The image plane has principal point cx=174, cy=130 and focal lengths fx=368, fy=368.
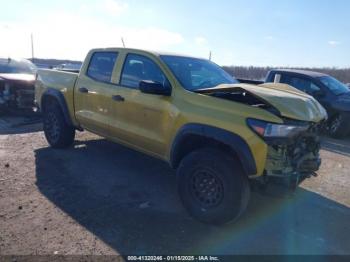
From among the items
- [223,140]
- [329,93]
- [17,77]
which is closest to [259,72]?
[329,93]

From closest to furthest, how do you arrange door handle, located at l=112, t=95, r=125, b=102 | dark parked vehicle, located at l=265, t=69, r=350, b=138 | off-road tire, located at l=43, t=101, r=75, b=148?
door handle, located at l=112, t=95, r=125, b=102 < off-road tire, located at l=43, t=101, r=75, b=148 < dark parked vehicle, located at l=265, t=69, r=350, b=138

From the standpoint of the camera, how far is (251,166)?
381cm

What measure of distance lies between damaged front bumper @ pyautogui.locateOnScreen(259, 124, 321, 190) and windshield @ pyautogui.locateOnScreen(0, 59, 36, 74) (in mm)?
9018

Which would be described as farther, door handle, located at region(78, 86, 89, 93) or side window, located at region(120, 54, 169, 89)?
door handle, located at region(78, 86, 89, 93)

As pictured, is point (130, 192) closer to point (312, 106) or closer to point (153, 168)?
point (153, 168)

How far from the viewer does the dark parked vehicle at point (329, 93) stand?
9766 millimetres

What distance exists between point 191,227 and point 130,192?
1.23 metres

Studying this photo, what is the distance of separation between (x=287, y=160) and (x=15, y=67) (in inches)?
372

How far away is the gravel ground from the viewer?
148 inches

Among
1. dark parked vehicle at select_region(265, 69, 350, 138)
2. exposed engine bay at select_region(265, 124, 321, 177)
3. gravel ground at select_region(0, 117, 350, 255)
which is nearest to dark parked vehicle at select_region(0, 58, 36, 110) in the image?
gravel ground at select_region(0, 117, 350, 255)

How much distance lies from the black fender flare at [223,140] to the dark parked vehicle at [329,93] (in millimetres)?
5812

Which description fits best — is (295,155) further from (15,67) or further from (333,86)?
(15,67)

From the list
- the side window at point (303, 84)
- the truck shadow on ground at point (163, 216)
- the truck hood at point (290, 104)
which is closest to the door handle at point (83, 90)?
the truck shadow on ground at point (163, 216)

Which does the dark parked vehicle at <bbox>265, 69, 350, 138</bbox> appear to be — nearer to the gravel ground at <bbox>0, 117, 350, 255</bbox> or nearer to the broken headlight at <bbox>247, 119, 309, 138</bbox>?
the gravel ground at <bbox>0, 117, 350, 255</bbox>
